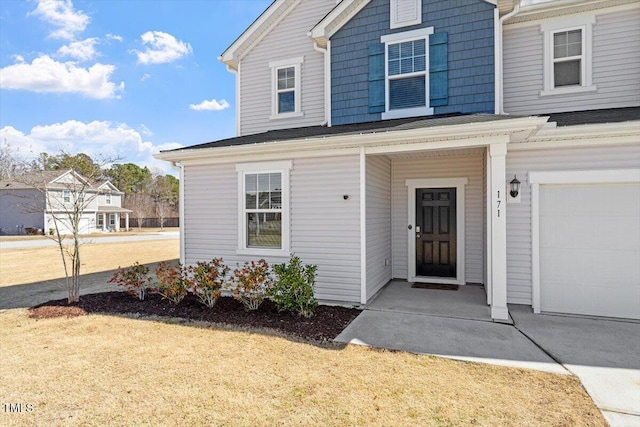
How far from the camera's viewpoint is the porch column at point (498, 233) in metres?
5.16

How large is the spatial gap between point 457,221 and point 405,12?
4879 mm

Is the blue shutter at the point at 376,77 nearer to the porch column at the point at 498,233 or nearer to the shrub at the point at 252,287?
the porch column at the point at 498,233

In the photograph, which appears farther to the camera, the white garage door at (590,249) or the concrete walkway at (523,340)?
the white garage door at (590,249)

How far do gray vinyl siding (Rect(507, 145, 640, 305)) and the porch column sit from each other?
3.08 ft

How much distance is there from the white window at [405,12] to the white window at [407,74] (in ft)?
0.78

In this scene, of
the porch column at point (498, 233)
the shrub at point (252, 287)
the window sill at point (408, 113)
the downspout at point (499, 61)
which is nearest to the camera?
the porch column at point (498, 233)

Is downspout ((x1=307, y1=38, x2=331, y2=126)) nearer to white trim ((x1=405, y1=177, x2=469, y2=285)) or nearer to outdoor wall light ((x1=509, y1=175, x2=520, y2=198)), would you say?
white trim ((x1=405, y1=177, x2=469, y2=285))

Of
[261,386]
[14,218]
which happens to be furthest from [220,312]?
[14,218]

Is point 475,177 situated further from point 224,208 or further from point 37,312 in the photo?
point 37,312

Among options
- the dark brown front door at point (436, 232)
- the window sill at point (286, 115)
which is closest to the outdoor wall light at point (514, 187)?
the dark brown front door at point (436, 232)

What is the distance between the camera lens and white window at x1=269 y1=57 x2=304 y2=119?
29.0 feet

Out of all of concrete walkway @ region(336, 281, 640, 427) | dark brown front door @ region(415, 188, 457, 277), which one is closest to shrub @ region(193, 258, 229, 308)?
concrete walkway @ region(336, 281, 640, 427)

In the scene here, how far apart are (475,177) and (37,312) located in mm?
9196

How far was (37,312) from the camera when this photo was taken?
5824 mm
